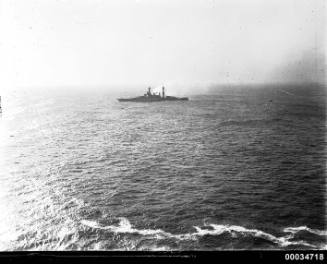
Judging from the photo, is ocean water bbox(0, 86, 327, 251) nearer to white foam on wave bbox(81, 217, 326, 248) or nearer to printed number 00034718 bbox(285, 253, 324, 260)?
white foam on wave bbox(81, 217, 326, 248)

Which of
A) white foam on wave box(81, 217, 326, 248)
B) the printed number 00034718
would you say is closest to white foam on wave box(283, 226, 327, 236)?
white foam on wave box(81, 217, 326, 248)

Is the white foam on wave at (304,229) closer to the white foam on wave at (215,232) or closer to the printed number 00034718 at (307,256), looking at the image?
the white foam on wave at (215,232)

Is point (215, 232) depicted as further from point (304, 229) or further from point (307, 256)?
point (307, 256)

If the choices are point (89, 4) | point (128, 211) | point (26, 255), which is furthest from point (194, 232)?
point (89, 4)

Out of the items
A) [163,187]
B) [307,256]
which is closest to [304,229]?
[307,256]

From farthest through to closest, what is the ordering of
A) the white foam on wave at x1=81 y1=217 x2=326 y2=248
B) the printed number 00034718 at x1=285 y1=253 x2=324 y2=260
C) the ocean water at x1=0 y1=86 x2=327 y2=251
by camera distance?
the ocean water at x1=0 y1=86 x2=327 y2=251 < the white foam on wave at x1=81 y1=217 x2=326 y2=248 < the printed number 00034718 at x1=285 y1=253 x2=324 y2=260

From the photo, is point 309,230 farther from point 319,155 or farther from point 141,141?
point 141,141

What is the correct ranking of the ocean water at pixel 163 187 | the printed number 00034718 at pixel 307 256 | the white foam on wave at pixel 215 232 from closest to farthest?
the printed number 00034718 at pixel 307 256
the white foam on wave at pixel 215 232
the ocean water at pixel 163 187

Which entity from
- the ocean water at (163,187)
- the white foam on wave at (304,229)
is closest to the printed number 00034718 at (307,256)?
the ocean water at (163,187)

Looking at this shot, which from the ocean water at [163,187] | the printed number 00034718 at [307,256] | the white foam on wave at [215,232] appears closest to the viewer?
the printed number 00034718 at [307,256]
